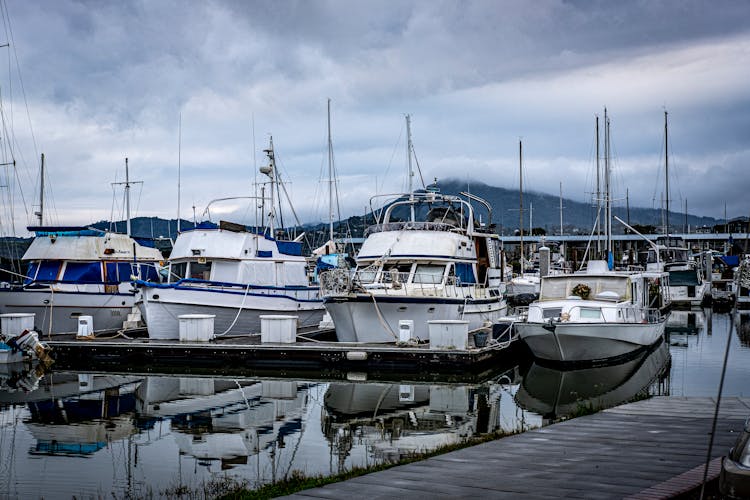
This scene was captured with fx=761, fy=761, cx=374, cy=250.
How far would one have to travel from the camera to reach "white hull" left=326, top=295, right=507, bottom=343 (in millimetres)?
25531

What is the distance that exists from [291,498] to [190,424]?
982 cm

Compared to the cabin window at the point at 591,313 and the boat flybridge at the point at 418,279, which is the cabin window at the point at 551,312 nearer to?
the cabin window at the point at 591,313

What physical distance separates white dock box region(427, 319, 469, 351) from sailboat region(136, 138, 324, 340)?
31.1 ft

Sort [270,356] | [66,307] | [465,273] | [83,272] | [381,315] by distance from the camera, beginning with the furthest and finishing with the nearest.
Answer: [83,272], [66,307], [465,273], [381,315], [270,356]

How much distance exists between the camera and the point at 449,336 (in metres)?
23.4

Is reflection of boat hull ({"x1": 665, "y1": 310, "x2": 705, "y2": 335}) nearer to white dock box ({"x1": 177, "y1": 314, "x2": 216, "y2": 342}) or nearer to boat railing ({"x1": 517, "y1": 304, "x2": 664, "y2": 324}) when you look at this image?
boat railing ({"x1": 517, "y1": 304, "x2": 664, "y2": 324})

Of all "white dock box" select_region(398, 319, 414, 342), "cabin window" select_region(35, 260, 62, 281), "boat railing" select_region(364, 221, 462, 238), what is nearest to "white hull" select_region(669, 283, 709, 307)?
"boat railing" select_region(364, 221, 462, 238)

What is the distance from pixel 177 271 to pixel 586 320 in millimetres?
17115

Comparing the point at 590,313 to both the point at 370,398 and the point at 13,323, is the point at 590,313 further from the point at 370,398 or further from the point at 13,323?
the point at 13,323

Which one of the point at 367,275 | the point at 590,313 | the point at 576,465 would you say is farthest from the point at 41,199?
the point at 576,465

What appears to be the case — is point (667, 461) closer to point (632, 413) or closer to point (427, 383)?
point (632, 413)

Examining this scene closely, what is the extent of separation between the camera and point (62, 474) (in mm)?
12602

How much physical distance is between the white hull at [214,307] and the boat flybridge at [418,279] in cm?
473

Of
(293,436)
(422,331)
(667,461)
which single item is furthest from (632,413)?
(422,331)
